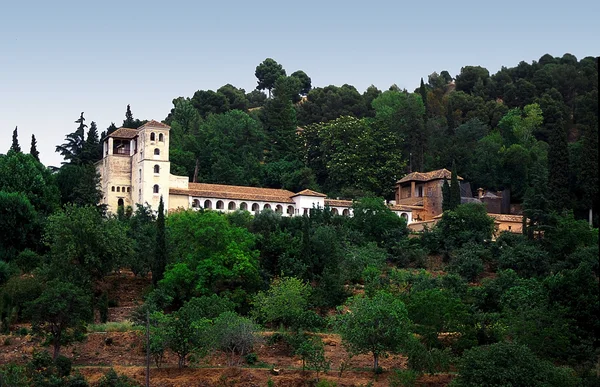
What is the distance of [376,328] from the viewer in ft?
120

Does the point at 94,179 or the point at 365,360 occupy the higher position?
the point at 94,179

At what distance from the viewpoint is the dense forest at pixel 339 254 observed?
119 feet

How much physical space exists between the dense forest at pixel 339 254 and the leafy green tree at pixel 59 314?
0.23ft

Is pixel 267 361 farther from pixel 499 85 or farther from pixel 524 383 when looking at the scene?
pixel 499 85

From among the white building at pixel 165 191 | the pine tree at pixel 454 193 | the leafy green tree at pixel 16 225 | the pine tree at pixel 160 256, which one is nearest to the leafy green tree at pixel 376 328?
the pine tree at pixel 160 256

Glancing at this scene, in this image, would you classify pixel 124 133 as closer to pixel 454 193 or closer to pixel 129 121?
pixel 129 121

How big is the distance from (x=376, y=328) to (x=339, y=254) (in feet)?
50.4

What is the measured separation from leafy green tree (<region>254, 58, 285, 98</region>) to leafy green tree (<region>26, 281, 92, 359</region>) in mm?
91842

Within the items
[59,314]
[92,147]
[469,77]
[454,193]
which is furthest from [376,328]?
[469,77]

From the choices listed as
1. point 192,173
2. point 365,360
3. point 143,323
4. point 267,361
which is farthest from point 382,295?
point 192,173

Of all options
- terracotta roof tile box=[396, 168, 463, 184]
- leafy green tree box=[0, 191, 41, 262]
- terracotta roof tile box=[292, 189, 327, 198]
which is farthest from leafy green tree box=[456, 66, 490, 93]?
leafy green tree box=[0, 191, 41, 262]

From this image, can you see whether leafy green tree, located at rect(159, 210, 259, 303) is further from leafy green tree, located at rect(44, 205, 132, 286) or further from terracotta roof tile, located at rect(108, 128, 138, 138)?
terracotta roof tile, located at rect(108, 128, 138, 138)

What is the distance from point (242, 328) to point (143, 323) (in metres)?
5.42

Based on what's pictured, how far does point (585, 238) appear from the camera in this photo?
171 ft
